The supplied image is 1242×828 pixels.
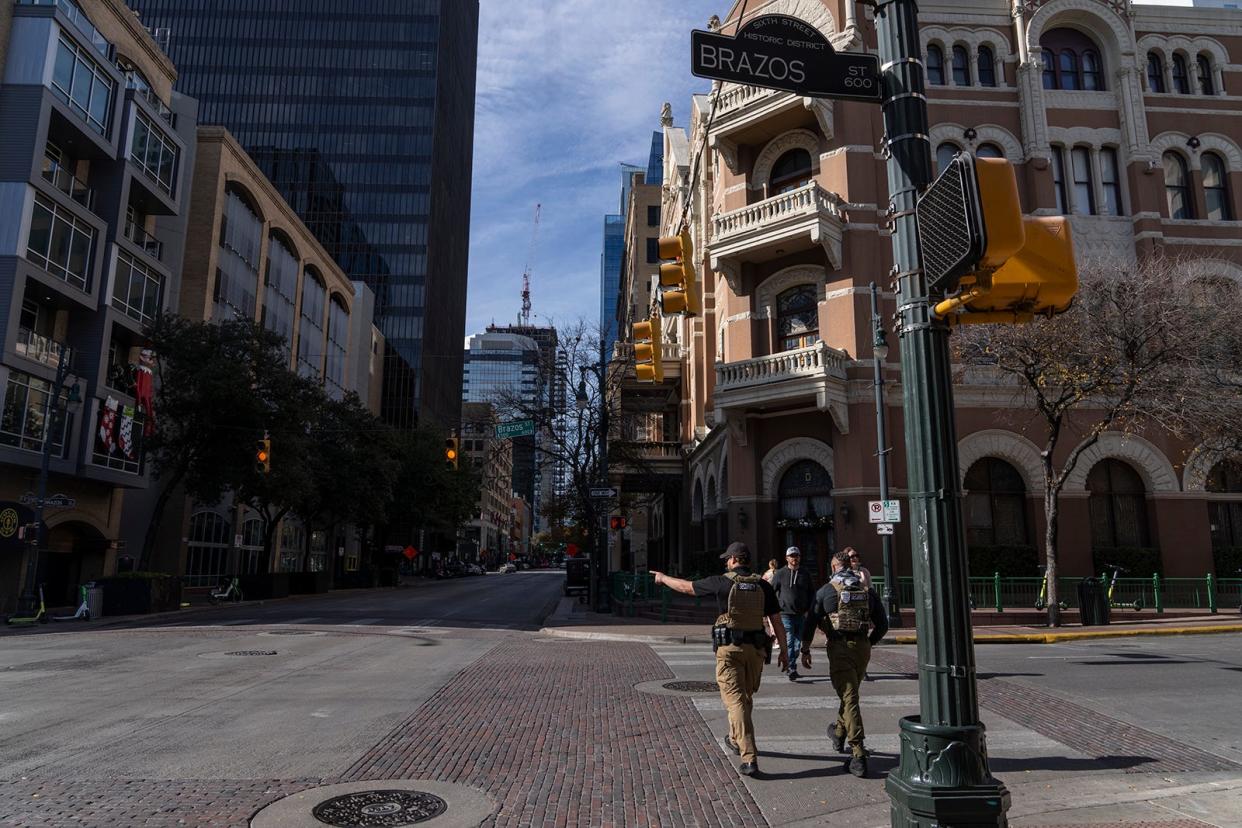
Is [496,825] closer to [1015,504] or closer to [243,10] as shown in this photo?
[1015,504]

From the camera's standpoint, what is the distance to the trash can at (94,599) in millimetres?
24812

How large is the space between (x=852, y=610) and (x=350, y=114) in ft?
331

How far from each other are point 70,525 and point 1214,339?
40342 millimetres

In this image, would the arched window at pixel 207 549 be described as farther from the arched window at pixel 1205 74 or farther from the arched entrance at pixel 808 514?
the arched window at pixel 1205 74

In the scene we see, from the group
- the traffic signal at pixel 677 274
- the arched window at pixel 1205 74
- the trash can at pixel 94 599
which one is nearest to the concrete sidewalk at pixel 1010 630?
the traffic signal at pixel 677 274

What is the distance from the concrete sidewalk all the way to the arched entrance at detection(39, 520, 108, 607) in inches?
891

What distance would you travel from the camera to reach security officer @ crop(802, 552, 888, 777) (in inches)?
281

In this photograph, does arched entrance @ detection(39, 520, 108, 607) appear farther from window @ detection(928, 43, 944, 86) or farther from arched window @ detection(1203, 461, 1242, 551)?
arched window @ detection(1203, 461, 1242, 551)

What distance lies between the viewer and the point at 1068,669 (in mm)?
12805

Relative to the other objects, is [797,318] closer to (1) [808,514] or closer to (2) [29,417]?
(1) [808,514]

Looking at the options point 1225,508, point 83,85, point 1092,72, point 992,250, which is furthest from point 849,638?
point 83,85

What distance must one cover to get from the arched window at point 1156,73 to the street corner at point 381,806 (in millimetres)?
32363

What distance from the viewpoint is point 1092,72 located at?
2777 cm

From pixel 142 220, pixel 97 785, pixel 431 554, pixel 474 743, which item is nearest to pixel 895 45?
pixel 474 743
